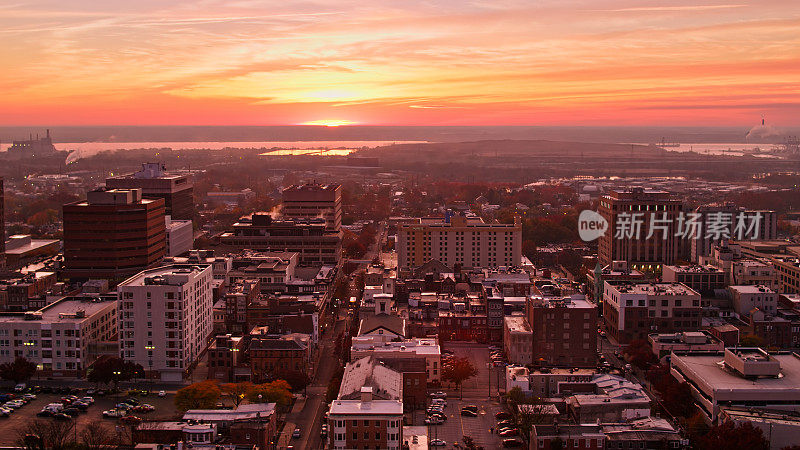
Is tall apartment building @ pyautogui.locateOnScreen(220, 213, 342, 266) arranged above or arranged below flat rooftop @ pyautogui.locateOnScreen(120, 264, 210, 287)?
below

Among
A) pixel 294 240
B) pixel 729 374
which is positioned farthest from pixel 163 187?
pixel 729 374

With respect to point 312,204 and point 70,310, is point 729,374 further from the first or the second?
point 312,204

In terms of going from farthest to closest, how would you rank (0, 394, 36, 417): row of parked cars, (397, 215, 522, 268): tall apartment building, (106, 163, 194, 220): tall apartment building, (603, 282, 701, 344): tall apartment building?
(106, 163, 194, 220): tall apartment building → (397, 215, 522, 268): tall apartment building → (603, 282, 701, 344): tall apartment building → (0, 394, 36, 417): row of parked cars

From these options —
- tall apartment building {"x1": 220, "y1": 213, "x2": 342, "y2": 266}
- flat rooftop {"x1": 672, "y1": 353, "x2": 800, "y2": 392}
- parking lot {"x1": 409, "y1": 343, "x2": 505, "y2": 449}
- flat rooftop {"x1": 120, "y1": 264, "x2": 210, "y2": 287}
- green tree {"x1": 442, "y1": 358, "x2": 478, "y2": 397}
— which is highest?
flat rooftop {"x1": 120, "y1": 264, "x2": 210, "y2": 287}

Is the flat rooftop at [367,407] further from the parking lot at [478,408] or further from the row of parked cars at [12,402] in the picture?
the row of parked cars at [12,402]

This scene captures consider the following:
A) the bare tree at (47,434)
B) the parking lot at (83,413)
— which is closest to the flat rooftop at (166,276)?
→ the parking lot at (83,413)

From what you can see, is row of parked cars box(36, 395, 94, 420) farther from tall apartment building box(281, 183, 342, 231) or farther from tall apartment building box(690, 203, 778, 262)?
tall apartment building box(690, 203, 778, 262)

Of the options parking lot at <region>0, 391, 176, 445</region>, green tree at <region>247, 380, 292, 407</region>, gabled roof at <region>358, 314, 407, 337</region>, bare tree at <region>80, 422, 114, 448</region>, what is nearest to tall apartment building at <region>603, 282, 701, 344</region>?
gabled roof at <region>358, 314, 407, 337</region>

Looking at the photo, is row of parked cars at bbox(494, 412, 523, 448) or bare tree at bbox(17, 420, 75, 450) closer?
bare tree at bbox(17, 420, 75, 450)
